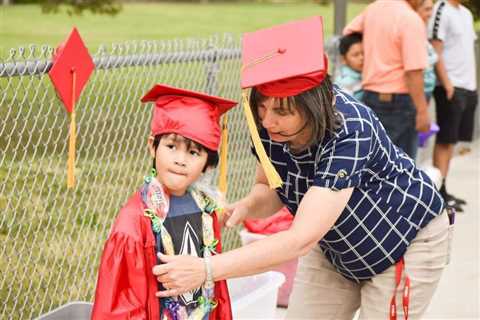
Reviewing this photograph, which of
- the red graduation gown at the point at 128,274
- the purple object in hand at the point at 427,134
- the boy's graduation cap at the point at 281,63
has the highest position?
the purple object in hand at the point at 427,134

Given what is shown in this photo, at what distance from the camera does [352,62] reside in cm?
673

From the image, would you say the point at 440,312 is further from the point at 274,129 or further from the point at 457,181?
the point at 457,181

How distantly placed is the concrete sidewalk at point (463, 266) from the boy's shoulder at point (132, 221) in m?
2.44

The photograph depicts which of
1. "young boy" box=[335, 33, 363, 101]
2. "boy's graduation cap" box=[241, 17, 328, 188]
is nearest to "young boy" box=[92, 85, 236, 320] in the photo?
"boy's graduation cap" box=[241, 17, 328, 188]

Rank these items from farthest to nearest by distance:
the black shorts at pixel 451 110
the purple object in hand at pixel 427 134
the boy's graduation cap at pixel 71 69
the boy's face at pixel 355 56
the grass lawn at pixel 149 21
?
the grass lawn at pixel 149 21, the black shorts at pixel 451 110, the purple object in hand at pixel 427 134, the boy's face at pixel 355 56, the boy's graduation cap at pixel 71 69

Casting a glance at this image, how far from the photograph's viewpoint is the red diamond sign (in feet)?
12.5

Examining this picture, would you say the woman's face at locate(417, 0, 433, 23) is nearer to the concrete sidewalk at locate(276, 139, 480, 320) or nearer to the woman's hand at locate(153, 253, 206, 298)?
the concrete sidewalk at locate(276, 139, 480, 320)

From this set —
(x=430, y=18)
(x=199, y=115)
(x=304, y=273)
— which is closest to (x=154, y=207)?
(x=199, y=115)

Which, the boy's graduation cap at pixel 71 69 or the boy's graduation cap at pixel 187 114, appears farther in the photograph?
the boy's graduation cap at pixel 71 69

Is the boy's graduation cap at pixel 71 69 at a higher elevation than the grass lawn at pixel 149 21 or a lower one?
lower

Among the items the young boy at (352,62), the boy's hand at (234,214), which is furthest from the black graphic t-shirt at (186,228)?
the young boy at (352,62)

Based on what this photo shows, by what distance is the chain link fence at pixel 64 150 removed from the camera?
171 inches

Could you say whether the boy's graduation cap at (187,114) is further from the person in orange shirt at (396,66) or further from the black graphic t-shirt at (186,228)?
the person in orange shirt at (396,66)

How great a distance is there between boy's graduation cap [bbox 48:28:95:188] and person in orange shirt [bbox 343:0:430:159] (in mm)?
2811
